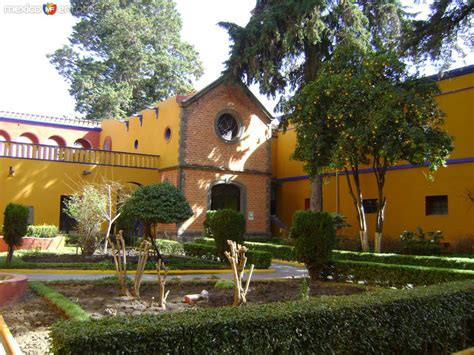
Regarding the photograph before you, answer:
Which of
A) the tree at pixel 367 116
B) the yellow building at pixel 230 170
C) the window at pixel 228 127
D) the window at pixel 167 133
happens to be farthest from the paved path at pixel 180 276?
the window at pixel 167 133

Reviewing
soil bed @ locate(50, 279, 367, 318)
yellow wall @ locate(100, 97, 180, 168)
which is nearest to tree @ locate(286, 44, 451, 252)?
soil bed @ locate(50, 279, 367, 318)

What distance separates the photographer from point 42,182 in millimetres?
20734

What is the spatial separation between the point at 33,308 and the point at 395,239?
14.6 m

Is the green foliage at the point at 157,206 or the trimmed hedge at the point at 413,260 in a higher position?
the green foliage at the point at 157,206

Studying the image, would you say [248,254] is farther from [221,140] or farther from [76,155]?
[76,155]

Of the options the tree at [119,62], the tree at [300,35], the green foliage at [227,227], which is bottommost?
the green foliage at [227,227]

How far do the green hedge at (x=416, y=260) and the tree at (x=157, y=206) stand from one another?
182 inches

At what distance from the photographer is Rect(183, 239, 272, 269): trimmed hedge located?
44.4 feet

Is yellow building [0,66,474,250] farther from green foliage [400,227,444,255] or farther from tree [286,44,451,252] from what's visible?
tree [286,44,451,252]

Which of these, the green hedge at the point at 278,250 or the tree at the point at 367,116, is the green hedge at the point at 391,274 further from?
the tree at the point at 367,116

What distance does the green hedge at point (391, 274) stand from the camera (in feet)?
29.9

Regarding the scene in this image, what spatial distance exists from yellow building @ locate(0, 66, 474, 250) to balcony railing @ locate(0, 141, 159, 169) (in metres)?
0.04

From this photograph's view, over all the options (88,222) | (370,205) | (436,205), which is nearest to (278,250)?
(88,222)

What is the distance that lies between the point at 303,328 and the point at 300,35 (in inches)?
641
